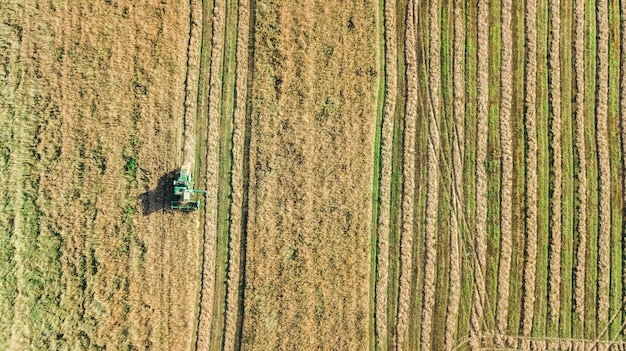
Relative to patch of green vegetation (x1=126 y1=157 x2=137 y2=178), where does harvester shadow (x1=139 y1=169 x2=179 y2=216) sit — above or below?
below

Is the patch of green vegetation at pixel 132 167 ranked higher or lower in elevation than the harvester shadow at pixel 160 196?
higher

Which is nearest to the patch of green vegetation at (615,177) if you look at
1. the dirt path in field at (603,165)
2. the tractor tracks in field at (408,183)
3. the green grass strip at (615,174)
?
the green grass strip at (615,174)

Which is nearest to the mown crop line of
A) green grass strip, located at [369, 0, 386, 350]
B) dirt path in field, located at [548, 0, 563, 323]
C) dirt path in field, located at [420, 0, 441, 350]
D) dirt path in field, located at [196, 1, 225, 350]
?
dirt path in field, located at [196, 1, 225, 350]

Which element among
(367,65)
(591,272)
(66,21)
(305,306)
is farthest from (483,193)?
(66,21)

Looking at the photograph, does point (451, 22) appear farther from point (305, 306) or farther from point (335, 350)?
point (335, 350)

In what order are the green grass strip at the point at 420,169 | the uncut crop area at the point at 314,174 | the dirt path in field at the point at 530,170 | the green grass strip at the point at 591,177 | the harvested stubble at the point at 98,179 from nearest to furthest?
1. the harvested stubble at the point at 98,179
2. the uncut crop area at the point at 314,174
3. the green grass strip at the point at 420,169
4. the dirt path in field at the point at 530,170
5. the green grass strip at the point at 591,177

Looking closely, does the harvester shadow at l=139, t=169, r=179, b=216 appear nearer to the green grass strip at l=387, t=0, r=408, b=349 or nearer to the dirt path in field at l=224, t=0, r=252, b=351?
the dirt path in field at l=224, t=0, r=252, b=351

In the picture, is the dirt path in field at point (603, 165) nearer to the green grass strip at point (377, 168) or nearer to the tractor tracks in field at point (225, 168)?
the green grass strip at point (377, 168)
